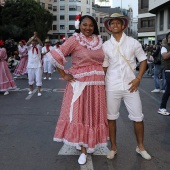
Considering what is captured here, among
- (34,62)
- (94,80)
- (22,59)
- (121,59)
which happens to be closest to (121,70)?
(121,59)

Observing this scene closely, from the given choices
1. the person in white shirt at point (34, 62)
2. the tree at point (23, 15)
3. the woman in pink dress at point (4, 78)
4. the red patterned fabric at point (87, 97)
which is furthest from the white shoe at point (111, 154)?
the tree at point (23, 15)

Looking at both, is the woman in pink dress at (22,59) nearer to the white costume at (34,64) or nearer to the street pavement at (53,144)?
the white costume at (34,64)

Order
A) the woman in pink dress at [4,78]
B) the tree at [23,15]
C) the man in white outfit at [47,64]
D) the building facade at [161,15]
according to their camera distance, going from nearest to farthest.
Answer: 1. the woman in pink dress at [4,78]
2. the man in white outfit at [47,64]
3. the building facade at [161,15]
4. the tree at [23,15]

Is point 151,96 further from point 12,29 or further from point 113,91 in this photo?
point 12,29

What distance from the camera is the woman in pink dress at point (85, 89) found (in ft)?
13.8

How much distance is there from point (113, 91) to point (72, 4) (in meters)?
90.7

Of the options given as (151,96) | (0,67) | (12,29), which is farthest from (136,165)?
(12,29)

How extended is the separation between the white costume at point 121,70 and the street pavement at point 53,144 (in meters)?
0.68

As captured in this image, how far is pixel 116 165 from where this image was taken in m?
4.30

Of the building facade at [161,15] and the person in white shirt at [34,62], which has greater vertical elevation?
the building facade at [161,15]

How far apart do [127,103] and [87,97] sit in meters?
0.56

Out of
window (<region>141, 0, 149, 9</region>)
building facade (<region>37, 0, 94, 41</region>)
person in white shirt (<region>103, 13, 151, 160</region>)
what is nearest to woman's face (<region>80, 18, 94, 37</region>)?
person in white shirt (<region>103, 13, 151, 160</region>)

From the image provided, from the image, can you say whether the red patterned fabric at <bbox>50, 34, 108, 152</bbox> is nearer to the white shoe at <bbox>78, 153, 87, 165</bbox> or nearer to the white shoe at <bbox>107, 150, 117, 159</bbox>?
the white shoe at <bbox>78, 153, 87, 165</bbox>

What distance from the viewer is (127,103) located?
4387mm
